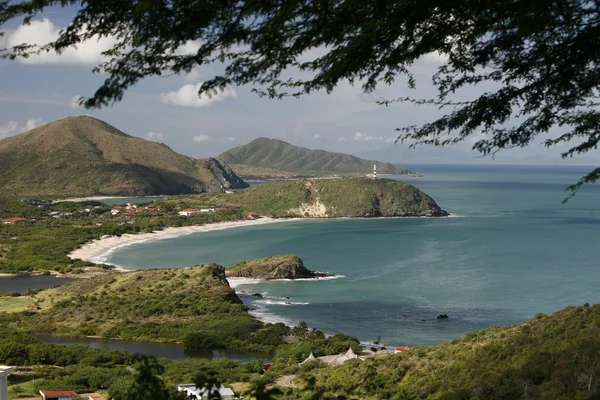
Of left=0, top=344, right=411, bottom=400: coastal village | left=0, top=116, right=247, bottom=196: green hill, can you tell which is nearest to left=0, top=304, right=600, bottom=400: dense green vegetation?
left=0, top=344, right=411, bottom=400: coastal village

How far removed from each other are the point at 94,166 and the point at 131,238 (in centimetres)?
8228

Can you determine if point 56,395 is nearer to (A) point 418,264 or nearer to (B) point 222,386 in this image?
(B) point 222,386

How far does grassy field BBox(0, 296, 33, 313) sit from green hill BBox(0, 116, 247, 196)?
103876 mm

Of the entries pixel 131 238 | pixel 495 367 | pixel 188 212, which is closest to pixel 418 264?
pixel 131 238

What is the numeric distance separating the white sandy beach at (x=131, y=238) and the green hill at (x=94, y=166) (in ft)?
190

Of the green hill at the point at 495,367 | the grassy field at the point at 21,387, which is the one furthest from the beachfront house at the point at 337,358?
the grassy field at the point at 21,387

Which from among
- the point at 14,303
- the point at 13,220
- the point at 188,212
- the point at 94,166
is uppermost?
the point at 94,166

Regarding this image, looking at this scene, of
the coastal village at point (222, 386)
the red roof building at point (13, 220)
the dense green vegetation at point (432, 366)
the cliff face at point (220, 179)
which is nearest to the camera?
the coastal village at point (222, 386)

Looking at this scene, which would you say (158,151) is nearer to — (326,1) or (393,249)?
(393,249)

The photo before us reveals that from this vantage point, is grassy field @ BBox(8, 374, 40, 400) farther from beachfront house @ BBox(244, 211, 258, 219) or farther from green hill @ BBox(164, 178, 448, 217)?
green hill @ BBox(164, 178, 448, 217)

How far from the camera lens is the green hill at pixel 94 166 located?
146 m

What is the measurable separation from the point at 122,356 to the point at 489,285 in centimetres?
3082

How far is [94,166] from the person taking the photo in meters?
154

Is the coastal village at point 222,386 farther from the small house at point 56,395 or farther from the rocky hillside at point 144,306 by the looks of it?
the rocky hillside at point 144,306
